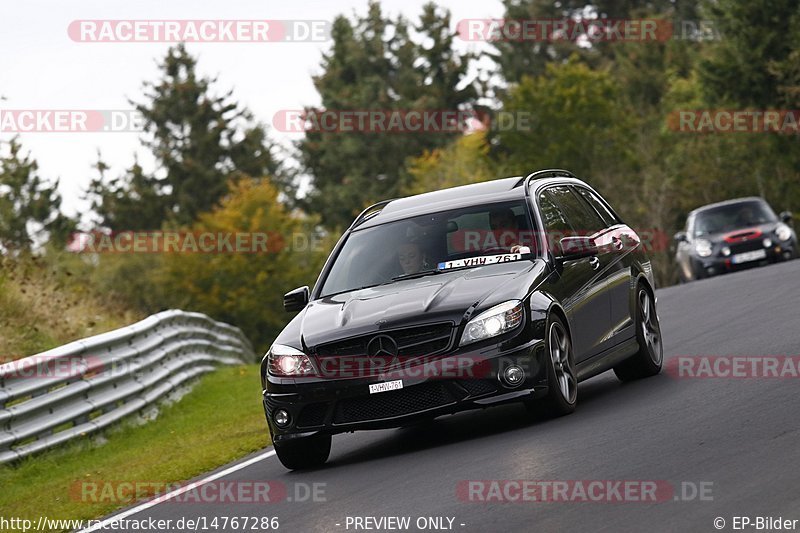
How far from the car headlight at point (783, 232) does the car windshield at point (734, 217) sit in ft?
1.18

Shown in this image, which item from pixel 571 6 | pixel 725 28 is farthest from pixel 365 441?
pixel 571 6

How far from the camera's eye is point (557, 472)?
820 cm

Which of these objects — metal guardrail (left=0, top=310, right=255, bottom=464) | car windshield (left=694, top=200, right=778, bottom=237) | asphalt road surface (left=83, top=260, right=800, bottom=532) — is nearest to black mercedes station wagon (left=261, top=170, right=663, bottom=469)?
asphalt road surface (left=83, top=260, right=800, bottom=532)

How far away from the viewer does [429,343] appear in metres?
9.62

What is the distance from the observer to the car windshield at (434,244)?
10.8m

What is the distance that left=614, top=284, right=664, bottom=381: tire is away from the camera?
12062 mm

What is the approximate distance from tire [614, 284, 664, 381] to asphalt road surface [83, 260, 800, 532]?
155 millimetres

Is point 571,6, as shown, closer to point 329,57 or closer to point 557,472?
point 329,57

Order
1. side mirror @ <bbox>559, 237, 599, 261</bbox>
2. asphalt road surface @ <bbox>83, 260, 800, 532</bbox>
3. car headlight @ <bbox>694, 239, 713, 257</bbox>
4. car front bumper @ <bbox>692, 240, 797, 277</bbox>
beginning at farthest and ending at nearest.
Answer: car headlight @ <bbox>694, 239, 713, 257</bbox> → car front bumper @ <bbox>692, 240, 797, 277</bbox> → side mirror @ <bbox>559, 237, 599, 261</bbox> → asphalt road surface @ <bbox>83, 260, 800, 532</bbox>

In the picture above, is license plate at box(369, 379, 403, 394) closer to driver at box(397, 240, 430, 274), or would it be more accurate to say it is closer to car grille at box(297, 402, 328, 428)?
car grille at box(297, 402, 328, 428)

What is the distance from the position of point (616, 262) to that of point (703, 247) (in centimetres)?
1880

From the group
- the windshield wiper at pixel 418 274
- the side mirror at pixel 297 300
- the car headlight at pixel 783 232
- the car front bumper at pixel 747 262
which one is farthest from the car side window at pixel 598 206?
the car headlight at pixel 783 232
